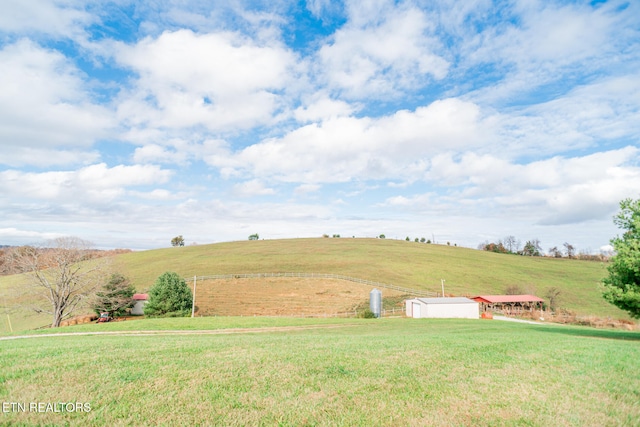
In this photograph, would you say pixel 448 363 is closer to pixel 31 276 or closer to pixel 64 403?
pixel 64 403

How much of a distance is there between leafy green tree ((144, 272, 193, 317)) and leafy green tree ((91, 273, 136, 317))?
4344 mm

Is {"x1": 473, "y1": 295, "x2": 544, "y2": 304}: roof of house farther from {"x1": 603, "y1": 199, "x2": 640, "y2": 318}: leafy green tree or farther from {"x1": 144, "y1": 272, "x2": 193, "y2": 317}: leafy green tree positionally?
{"x1": 144, "y1": 272, "x2": 193, "y2": 317}: leafy green tree

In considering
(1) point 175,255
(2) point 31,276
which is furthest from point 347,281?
(1) point 175,255

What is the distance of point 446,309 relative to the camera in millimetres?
58094

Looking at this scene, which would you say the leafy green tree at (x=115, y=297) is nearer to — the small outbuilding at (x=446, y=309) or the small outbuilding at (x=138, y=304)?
the small outbuilding at (x=138, y=304)

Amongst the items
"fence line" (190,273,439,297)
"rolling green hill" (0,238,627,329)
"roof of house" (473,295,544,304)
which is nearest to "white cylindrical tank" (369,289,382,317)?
"fence line" (190,273,439,297)

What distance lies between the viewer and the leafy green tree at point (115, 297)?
170 feet

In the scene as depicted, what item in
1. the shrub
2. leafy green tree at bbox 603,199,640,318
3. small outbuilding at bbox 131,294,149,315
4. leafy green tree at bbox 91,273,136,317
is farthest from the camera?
small outbuilding at bbox 131,294,149,315

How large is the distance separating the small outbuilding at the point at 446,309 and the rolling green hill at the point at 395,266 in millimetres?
16657

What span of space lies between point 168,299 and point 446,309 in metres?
43.6

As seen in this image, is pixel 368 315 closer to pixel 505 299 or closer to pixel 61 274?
pixel 505 299

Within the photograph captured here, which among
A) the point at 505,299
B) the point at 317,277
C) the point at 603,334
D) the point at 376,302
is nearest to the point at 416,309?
the point at 376,302

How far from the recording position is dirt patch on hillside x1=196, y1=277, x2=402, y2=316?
62.7 meters

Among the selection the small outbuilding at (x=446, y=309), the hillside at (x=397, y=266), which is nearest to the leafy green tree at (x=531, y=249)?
the hillside at (x=397, y=266)
